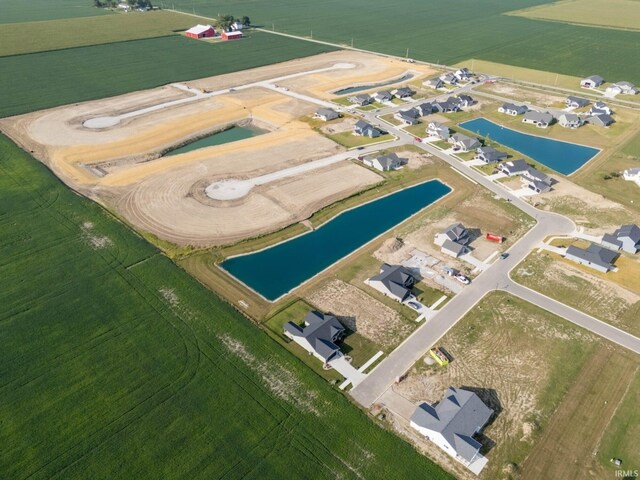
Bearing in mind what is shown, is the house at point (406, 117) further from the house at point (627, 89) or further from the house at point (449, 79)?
the house at point (627, 89)

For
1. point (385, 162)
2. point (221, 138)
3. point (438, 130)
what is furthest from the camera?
point (221, 138)

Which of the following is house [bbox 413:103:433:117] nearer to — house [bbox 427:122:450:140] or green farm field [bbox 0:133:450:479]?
house [bbox 427:122:450:140]

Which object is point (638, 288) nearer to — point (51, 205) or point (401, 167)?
point (401, 167)

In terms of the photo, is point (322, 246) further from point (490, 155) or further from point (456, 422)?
point (490, 155)

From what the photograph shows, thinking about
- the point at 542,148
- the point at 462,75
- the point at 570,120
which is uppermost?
the point at 462,75

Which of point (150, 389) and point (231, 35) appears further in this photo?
point (231, 35)

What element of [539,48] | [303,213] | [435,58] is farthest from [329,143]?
[539,48]

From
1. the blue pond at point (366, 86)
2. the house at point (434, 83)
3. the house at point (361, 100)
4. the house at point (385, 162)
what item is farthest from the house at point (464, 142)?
the blue pond at point (366, 86)

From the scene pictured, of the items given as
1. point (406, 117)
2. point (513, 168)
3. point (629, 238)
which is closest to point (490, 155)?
point (513, 168)

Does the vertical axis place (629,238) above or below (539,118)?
below
